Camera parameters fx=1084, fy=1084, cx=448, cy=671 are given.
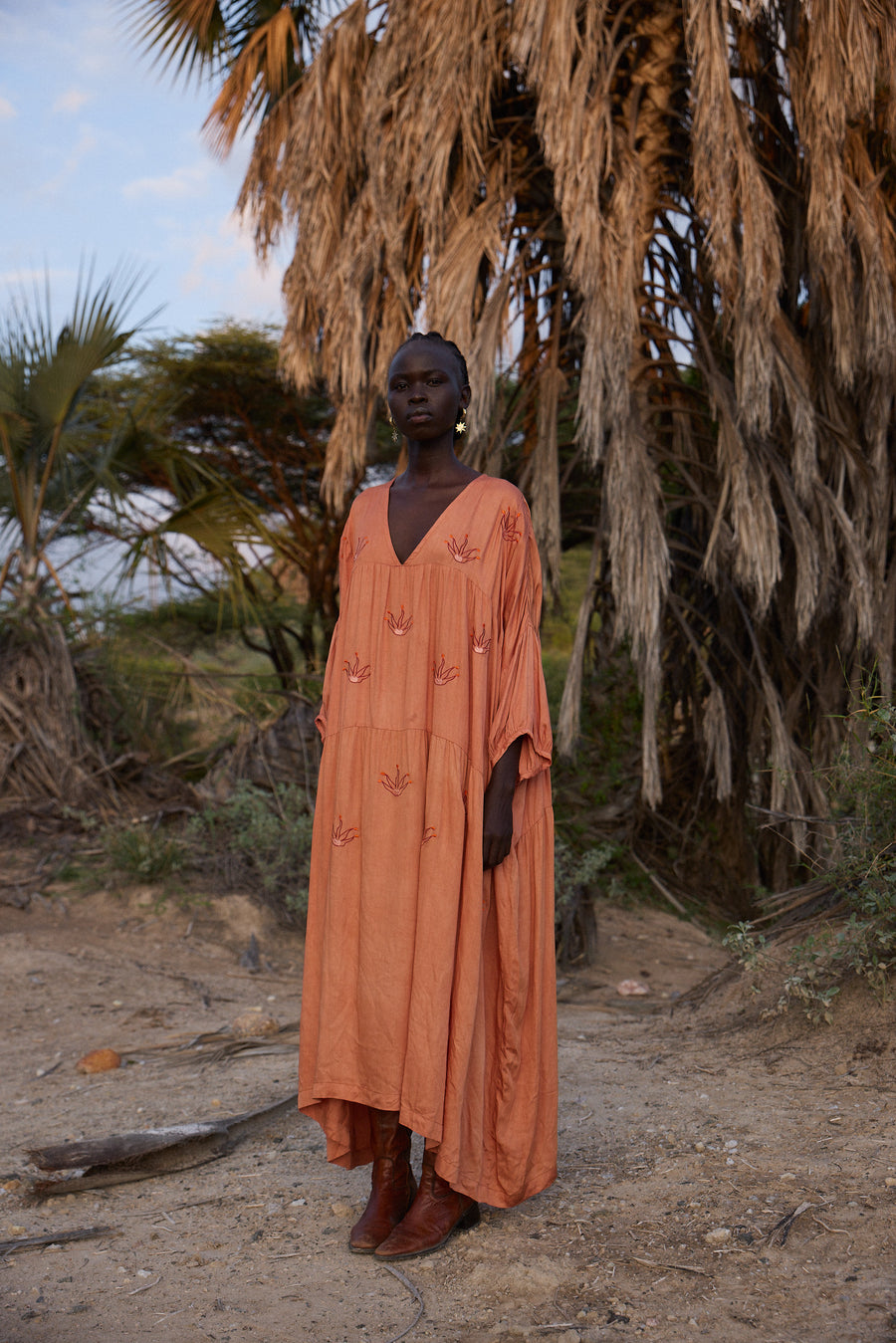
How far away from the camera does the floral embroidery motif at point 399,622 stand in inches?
94.0

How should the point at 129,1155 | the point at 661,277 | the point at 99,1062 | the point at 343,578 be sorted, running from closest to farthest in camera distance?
1. the point at 343,578
2. the point at 129,1155
3. the point at 99,1062
4. the point at 661,277

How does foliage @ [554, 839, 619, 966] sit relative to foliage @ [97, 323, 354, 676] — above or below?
below

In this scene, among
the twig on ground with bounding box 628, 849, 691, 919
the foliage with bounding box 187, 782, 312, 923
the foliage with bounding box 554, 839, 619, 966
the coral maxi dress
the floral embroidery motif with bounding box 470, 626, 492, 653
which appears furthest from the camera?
the twig on ground with bounding box 628, 849, 691, 919

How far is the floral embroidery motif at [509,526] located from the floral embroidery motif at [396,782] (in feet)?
1.88

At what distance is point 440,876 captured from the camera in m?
2.24

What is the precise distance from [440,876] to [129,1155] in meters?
1.28

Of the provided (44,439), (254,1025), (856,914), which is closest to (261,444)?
(44,439)

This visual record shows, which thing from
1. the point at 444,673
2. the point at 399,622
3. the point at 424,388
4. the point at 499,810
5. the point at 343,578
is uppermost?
the point at 424,388

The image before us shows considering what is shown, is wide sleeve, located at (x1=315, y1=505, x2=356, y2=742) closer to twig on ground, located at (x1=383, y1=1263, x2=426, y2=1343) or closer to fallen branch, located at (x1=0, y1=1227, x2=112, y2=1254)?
twig on ground, located at (x1=383, y1=1263, x2=426, y2=1343)

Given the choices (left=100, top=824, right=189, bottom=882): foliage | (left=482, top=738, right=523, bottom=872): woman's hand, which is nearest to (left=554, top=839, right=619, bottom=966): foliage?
(left=100, top=824, right=189, bottom=882): foliage

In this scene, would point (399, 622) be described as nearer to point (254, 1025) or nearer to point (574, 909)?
point (254, 1025)

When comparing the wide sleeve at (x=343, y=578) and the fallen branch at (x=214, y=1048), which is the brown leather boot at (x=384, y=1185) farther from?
the fallen branch at (x=214, y=1048)

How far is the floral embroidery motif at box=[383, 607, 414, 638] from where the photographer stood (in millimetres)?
2387

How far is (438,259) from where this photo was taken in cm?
561
